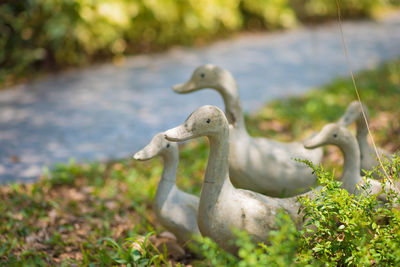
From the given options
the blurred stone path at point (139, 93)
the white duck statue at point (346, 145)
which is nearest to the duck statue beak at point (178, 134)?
the white duck statue at point (346, 145)

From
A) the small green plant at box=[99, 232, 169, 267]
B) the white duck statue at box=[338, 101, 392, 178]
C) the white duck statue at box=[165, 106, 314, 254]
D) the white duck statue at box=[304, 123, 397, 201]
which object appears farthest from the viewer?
the white duck statue at box=[338, 101, 392, 178]

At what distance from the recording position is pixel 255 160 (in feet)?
9.11

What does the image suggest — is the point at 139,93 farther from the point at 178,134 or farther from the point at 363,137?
the point at 178,134

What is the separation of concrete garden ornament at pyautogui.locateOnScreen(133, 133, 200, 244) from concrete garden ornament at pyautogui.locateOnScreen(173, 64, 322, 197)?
40 centimetres

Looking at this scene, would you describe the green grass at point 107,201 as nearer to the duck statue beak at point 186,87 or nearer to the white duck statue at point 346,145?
the white duck statue at point 346,145

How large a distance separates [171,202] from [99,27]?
549 centimetres

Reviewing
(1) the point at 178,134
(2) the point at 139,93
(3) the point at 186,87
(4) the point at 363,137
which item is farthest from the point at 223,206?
(2) the point at 139,93

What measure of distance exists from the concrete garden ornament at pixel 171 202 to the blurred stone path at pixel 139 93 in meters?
1.89

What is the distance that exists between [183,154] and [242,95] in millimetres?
2202

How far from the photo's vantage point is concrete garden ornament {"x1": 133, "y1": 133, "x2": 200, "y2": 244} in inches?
99.4

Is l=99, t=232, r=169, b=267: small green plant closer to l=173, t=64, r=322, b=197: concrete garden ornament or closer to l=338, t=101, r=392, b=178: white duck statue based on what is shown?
l=173, t=64, r=322, b=197: concrete garden ornament

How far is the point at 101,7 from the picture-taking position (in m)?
7.09

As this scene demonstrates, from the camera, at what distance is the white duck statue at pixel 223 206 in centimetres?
213

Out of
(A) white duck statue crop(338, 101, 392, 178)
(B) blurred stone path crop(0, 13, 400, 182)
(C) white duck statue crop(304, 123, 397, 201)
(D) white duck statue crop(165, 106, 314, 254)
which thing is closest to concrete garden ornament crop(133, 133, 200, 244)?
(D) white duck statue crop(165, 106, 314, 254)
